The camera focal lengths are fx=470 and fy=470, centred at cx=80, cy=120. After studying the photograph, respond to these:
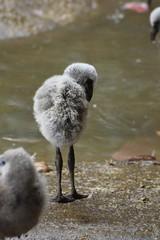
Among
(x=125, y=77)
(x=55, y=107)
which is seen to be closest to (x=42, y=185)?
(x=55, y=107)

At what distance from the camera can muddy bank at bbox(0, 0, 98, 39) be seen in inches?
410

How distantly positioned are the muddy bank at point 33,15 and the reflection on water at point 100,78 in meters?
0.30

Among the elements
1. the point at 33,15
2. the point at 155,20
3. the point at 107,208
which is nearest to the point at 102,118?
the point at 107,208

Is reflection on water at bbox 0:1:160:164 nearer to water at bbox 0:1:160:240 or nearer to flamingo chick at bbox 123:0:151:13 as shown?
water at bbox 0:1:160:240

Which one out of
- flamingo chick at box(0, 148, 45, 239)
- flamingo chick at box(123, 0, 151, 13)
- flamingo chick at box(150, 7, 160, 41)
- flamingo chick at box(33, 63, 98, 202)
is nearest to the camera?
flamingo chick at box(0, 148, 45, 239)

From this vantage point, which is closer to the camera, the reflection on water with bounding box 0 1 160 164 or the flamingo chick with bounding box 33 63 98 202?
the flamingo chick with bounding box 33 63 98 202

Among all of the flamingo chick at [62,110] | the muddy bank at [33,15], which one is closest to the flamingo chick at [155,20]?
the muddy bank at [33,15]

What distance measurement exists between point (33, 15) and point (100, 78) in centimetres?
337

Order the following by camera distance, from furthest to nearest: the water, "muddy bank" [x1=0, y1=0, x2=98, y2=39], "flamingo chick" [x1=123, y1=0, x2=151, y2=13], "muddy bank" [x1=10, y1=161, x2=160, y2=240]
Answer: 1. "flamingo chick" [x1=123, y1=0, x2=151, y2=13]
2. "muddy bank" [x1=0, y1=0, x2=98, y2=39]
3. the water
4. "muddy bank" [x1=10, y1=161, x2=160, y2=240]

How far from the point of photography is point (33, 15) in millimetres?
11000

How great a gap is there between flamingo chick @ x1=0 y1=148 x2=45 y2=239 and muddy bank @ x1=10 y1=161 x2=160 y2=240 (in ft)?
2.06

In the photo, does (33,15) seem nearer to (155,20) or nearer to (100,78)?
(155,20)

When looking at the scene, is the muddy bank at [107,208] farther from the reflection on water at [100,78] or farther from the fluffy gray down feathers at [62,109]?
the reflection on water at [100,78]

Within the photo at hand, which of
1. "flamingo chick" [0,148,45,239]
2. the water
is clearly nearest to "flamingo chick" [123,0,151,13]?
the water
